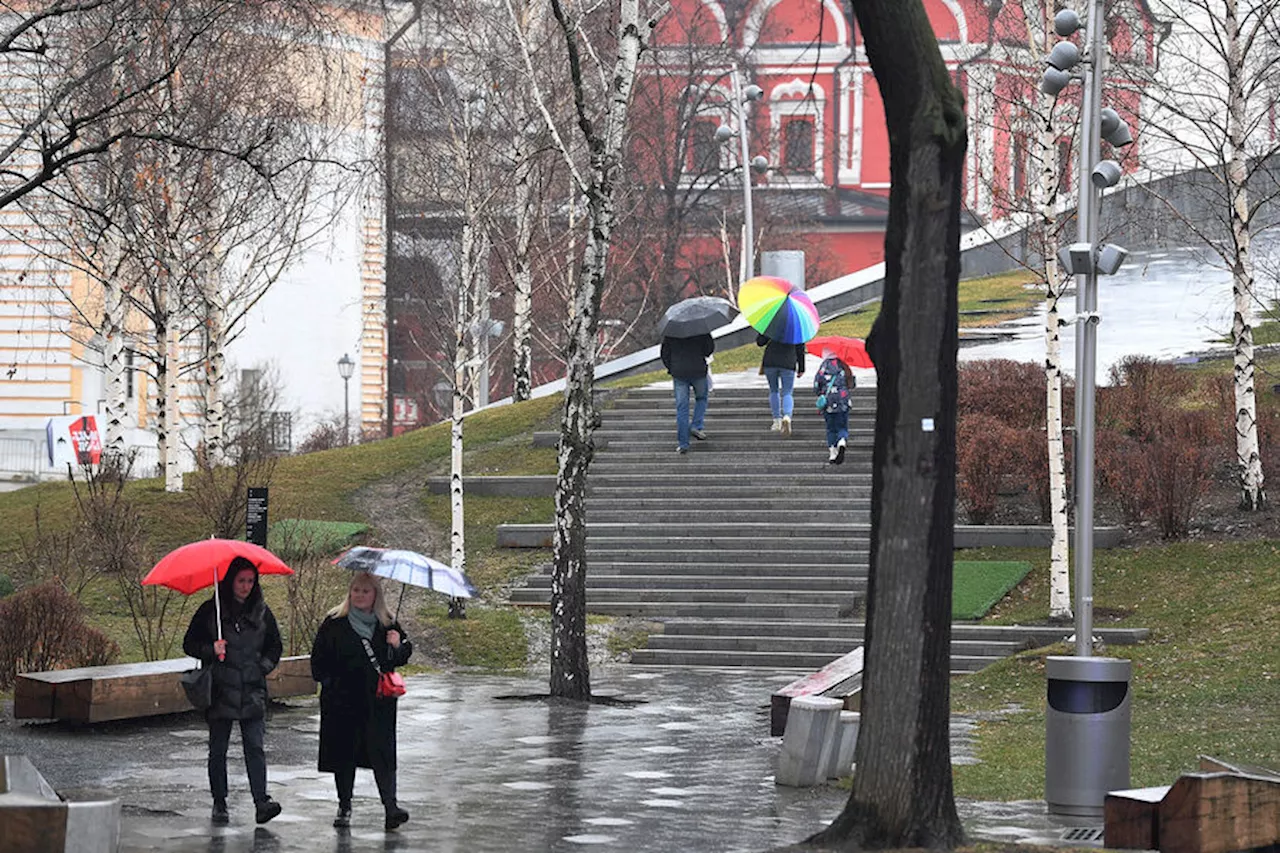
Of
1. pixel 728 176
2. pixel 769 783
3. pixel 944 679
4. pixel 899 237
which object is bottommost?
pixel 769 783

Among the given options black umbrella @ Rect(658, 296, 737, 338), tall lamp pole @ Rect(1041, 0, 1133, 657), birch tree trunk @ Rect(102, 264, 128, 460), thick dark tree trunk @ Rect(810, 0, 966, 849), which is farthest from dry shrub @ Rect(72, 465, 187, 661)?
thick dark tree trunk @ Rect(810, 0, 966, 849)

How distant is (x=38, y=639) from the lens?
18562mm

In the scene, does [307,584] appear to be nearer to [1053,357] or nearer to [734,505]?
[734,505]

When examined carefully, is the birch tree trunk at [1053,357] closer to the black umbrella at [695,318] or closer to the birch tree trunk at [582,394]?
the black umbrella at [695,318]

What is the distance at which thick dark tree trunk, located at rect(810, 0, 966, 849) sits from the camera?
395 inches

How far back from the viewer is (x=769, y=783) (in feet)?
45.1

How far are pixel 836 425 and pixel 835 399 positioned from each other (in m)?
0.65

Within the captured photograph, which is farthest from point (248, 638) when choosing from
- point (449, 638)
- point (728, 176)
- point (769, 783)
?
point (728, 176)

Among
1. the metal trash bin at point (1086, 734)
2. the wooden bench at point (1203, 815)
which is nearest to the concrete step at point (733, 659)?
the metal trash bin at point (1086, 734)

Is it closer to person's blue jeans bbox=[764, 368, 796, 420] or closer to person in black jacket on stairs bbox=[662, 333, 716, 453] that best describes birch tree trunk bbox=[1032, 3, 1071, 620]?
person's blue jeans bbox=[764, 368, 796, 420]

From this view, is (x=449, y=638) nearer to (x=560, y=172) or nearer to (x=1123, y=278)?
(x=560, y=172)

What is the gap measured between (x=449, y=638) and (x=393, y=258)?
17.6 metres

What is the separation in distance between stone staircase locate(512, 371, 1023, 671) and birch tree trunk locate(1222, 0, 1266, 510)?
15.9 feet

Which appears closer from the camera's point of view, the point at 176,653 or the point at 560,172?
the point at 176,653
